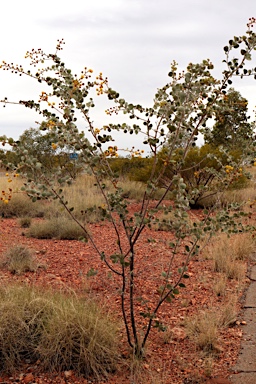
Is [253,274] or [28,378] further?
[253,274]

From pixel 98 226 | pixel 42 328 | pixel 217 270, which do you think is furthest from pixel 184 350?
pixel 98 226

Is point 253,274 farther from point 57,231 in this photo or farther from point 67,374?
point 57,231

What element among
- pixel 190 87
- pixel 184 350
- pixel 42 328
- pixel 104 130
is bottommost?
pixel 184 350

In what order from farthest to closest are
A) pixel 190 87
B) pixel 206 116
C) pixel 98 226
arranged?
pixel 98 226
pixel 206 116
pixel 190 87

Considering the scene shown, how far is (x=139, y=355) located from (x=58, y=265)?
8.78 ft

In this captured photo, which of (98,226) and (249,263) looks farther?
(98,226)

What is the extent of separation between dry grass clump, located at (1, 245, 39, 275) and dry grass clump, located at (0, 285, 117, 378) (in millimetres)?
1887

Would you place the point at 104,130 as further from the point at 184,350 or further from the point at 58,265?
the point at 58,265

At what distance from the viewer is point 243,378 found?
3.21 meters

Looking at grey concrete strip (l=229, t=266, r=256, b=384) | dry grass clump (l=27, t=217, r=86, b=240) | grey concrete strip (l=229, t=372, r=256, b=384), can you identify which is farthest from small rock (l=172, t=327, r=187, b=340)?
dry grass clump (l=27, t=217, r=86, b=240)

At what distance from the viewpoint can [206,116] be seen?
10.7 ft

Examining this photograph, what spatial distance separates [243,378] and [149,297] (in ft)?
5.41

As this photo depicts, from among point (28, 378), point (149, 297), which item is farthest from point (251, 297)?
point (28, 378)

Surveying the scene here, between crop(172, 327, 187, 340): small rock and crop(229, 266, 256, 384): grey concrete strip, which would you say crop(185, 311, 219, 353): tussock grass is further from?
crop(229, 266, 256, 384): grey concrete strip
